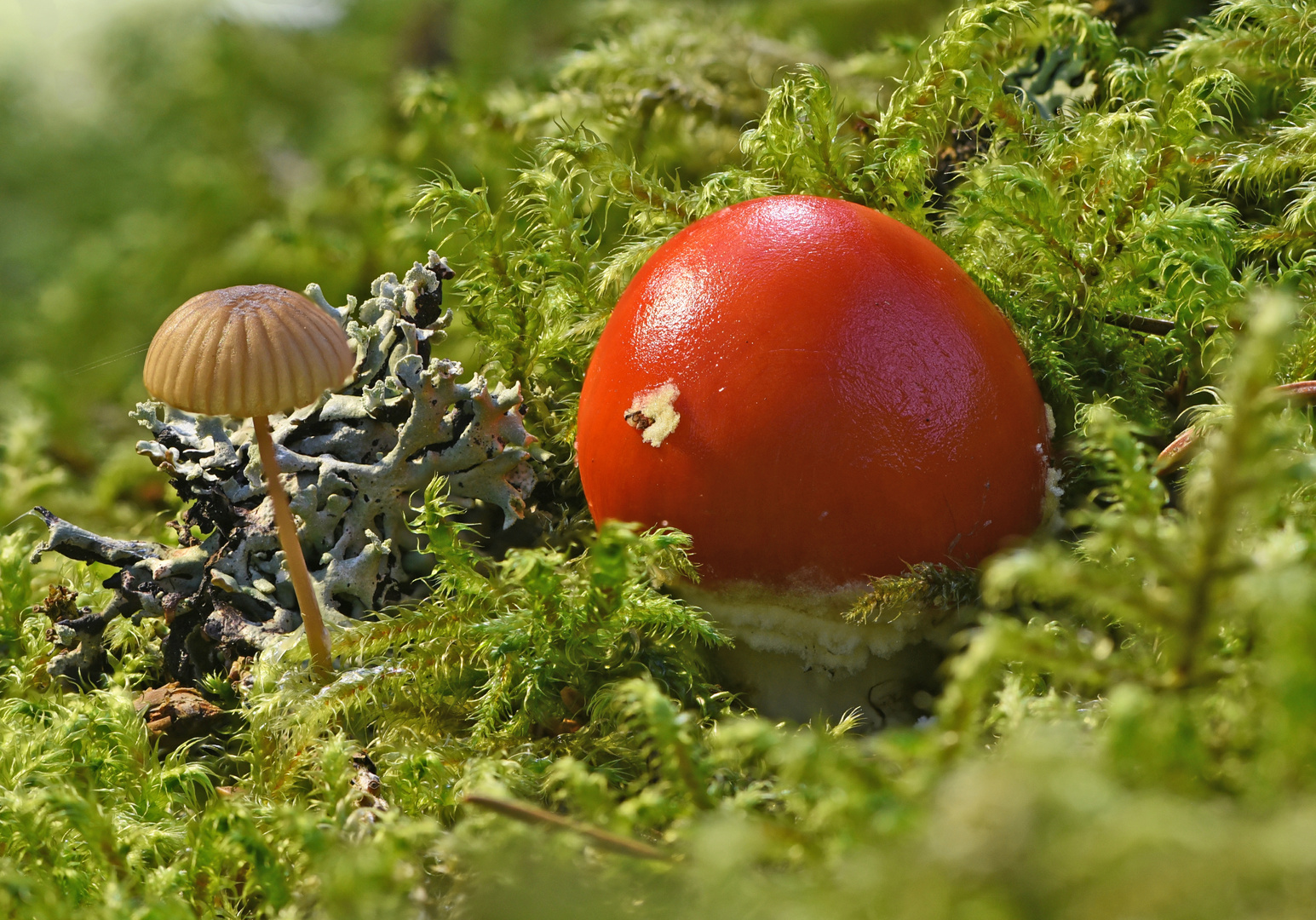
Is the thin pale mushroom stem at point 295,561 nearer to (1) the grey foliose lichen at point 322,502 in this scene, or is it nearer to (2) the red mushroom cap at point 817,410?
(1) the grey foliose lichen at point 322,502

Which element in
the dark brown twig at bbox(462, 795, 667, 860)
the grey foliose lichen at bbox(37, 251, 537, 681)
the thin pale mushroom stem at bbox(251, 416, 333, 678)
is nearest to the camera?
the dark brown twig at bbox(462, 795, 667, 860)

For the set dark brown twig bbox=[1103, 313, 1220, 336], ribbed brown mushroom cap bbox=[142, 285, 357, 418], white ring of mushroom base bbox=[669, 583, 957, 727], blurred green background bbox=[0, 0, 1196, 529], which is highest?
blurred green background bbox=[0, 0, 1196, 529]

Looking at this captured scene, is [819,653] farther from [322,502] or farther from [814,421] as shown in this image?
[322,502]

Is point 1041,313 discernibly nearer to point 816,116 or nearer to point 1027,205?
point 1027,205

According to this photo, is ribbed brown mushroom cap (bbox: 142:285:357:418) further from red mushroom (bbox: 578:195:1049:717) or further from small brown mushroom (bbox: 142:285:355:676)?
red mushroom (bbox: 578:195:1049:717)

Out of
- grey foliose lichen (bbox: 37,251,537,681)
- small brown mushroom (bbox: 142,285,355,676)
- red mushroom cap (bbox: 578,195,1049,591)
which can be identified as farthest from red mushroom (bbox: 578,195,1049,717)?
small brown mushroom (bbox: 142,285,355,676)

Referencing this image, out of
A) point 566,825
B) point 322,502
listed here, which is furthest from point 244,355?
point 566,825

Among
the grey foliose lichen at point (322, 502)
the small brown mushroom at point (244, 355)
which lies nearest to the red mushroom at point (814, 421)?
the grey foliose lichen at point (322, 502)
